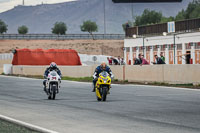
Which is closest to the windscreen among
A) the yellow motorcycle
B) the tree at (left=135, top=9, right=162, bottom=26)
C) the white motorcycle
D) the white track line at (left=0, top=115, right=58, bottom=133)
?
the yellow motorcycle

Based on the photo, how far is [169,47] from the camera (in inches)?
2199

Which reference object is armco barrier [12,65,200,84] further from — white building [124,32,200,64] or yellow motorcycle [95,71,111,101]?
white building [124,32,200,64]

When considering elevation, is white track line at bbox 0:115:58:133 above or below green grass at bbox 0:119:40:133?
above

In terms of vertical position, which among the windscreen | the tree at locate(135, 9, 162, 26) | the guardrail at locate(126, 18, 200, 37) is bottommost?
the windscreen

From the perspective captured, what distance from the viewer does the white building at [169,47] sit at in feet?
165

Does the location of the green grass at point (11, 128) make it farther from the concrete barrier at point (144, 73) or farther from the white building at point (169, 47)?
the white building at point (169, 47)

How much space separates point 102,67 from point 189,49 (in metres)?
33.3

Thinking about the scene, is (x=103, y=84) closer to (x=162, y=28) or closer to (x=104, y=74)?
(x=104, y=74)

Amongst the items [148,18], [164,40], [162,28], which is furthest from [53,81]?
[148,18]

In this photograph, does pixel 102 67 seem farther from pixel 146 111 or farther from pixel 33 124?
pixel 33 124

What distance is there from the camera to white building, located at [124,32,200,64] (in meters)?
50.3

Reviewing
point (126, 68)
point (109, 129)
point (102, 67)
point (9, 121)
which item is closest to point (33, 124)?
point (9, 121)

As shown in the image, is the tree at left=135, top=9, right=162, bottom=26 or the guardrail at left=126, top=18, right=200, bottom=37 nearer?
the guardrail at left=126, top=18, right=200, bottom=37

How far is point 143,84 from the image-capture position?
32.8m
